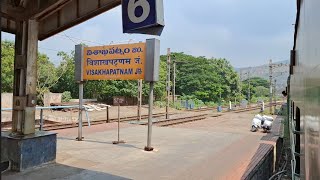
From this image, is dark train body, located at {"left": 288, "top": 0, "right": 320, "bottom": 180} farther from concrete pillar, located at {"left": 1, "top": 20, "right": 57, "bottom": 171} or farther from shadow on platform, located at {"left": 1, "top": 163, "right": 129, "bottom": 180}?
concrete pillar, located at {"left": 1, "top": 20, "right": 57, "bottom": 171}

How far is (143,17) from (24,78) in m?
3.14

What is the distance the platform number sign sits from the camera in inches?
188

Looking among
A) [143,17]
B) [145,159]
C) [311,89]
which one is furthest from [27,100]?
[311,89]

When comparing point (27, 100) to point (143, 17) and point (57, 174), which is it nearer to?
point (57, 174)

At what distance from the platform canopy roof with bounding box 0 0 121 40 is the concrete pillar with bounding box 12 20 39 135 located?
0.75 feet

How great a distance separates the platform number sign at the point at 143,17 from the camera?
4.77 m

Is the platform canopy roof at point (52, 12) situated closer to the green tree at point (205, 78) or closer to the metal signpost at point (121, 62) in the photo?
the metal signpost at point (121, 62)

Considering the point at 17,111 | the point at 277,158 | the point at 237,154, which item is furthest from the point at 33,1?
the point at 277,158

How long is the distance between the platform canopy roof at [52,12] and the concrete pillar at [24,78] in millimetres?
228

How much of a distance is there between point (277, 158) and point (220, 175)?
22.2ft

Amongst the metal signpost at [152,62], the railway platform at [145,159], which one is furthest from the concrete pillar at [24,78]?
the metal signpost at [152,62]

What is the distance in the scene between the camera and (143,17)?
4918 mm

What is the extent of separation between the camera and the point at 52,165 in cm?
671

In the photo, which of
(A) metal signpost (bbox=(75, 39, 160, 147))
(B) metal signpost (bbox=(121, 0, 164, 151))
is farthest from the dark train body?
(A) metal signpost (bbox=(75, 39, 160, 147))
